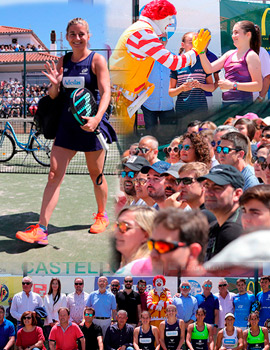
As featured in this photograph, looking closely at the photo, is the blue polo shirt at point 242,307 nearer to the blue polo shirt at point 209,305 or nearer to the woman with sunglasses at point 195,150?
the blue polo shirt at point 209,305

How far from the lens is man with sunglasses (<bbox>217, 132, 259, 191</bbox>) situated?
0.65 metres

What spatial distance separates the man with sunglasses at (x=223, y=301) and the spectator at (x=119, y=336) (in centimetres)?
61

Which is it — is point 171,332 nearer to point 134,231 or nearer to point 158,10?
point 158,10

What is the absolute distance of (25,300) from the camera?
2.83m

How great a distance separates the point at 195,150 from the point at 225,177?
136 millimetres

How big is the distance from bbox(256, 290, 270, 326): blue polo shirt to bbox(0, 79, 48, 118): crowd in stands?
199 inches

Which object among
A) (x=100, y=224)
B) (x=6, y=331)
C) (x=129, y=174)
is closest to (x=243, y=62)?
(x=129, y=174)

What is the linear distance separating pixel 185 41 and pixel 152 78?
223mm

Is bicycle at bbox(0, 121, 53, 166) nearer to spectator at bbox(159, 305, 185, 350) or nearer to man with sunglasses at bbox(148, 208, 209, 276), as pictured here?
spectator at bbox(159, 305, 185, 350)

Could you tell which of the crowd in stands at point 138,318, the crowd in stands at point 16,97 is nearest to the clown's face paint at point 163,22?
the crowd in stands at point 138,318

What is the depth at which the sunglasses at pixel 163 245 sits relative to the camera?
433 millimetres

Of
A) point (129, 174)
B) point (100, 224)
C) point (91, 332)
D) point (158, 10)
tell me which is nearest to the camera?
point (129, 174)

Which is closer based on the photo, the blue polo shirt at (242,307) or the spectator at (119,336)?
the spectator at (119,336)

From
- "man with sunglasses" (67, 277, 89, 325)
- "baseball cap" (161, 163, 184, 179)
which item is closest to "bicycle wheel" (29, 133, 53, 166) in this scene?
"man with sunglasses" (67, 277, 89, 325)
